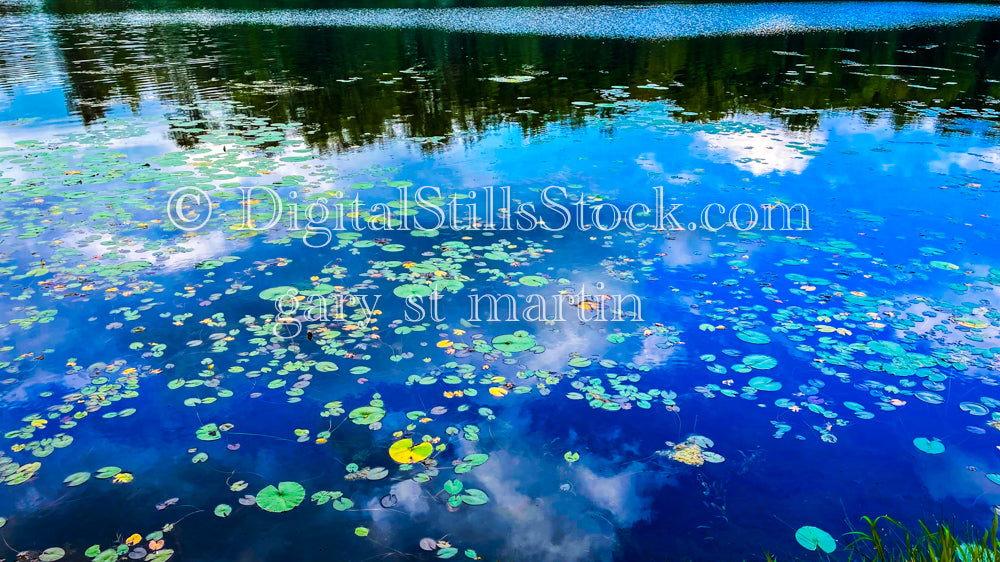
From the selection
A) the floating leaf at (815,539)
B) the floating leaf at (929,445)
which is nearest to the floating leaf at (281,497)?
the floating leaf at (815,539)

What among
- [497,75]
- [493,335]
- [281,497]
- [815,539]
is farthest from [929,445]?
[497,75]

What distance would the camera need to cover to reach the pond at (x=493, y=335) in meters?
4.31

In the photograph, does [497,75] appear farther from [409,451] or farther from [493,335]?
[409,451]

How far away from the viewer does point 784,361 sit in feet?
19.1

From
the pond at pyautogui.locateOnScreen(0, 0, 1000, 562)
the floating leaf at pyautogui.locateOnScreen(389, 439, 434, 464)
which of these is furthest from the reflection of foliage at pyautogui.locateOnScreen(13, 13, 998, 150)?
the floating leaf at pyautogui.locateOnScreen(389, 439, 434, 464)

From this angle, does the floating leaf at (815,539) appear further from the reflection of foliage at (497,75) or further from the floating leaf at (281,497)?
the reflection of foliage at (497,75)

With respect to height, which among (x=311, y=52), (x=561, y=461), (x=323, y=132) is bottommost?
(x=561, y=461)

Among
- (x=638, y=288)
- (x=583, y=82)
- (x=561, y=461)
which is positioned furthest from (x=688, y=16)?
(x=561, y=461)

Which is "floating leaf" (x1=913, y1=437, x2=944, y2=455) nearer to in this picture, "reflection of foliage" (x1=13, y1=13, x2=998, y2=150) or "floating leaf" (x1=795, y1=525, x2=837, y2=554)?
"floating leaf" (x1=795, y1=525, x2=837, y2=554)

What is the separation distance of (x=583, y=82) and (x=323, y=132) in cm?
1047

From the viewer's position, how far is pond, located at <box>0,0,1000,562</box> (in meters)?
4.31

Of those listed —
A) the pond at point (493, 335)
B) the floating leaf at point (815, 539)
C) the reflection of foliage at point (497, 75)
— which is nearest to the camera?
the floating leaf at point (815, 539)

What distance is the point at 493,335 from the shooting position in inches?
253

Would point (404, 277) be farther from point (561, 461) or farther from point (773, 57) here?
point (773, 57)
